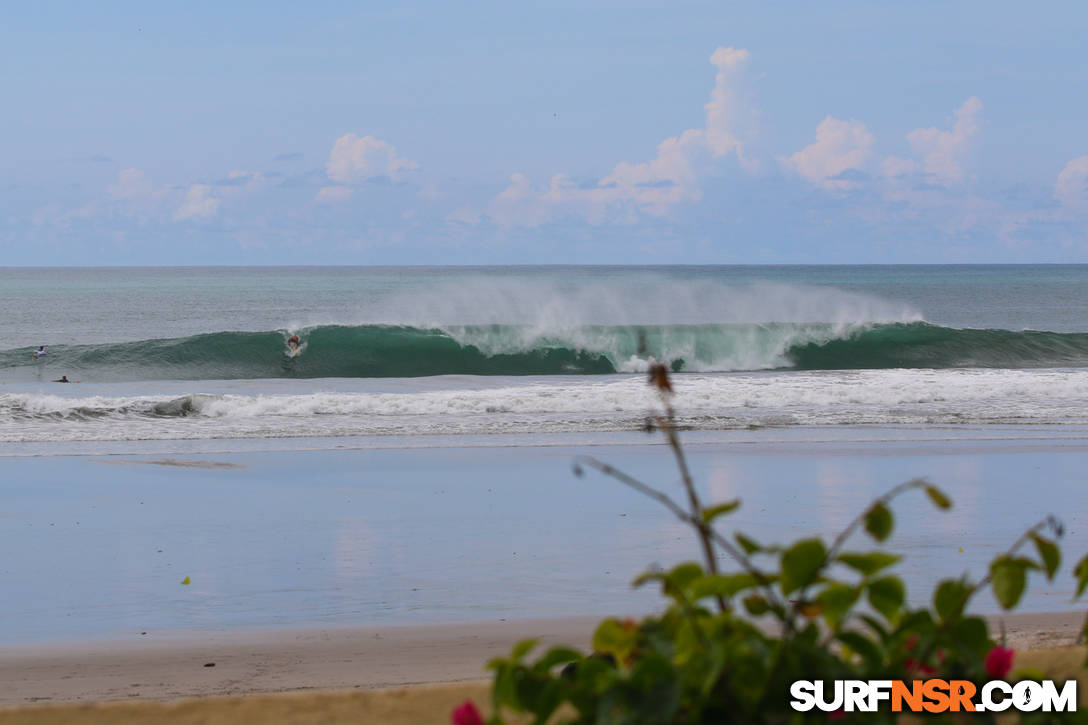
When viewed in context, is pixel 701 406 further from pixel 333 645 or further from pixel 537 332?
pixel 537 332

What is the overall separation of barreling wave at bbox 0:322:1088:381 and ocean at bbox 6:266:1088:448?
0.09m

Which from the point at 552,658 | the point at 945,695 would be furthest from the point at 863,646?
the point at 552,658

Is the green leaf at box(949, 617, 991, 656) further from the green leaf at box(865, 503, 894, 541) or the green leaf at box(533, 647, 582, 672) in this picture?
the green leaf at box(533, 647, 582, 672)

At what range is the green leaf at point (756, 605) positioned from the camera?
Result: 82.4 inches

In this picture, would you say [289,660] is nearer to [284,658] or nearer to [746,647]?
[284,658]

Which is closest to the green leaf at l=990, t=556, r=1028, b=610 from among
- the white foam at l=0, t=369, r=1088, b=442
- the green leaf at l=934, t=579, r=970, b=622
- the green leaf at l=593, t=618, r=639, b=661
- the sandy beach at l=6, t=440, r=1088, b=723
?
the green leaf at l=934, t=579, r=970, b=622

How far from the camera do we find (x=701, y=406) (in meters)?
19.2

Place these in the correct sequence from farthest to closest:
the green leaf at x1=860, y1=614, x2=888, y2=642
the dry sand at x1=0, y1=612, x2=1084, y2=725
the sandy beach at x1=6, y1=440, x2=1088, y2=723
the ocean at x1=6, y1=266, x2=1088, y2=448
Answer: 1. the ocean at x1=6, y1=266, x2=1088, y2=448
2. the sandy beach at x1=6, y1=440, x2=1088, y2=723
3. the dry sand at x1=0, y1=612, x2=1084, y2=725
4. the green leaf at x1=860, y1=614, x2=888, y2=642

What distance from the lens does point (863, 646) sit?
210 centimetres

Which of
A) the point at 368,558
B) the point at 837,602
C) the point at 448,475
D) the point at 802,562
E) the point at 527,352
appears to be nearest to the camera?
the point at 802,562

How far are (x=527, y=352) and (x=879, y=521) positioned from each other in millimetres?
31920

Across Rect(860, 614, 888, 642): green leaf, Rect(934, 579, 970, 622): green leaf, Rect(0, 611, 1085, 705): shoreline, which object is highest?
Rect(934, 579, 970, 622): green leaf

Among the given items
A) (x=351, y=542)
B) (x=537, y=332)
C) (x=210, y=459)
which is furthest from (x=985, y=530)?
(x=537, y=332)

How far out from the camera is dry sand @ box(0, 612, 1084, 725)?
5055 mm
